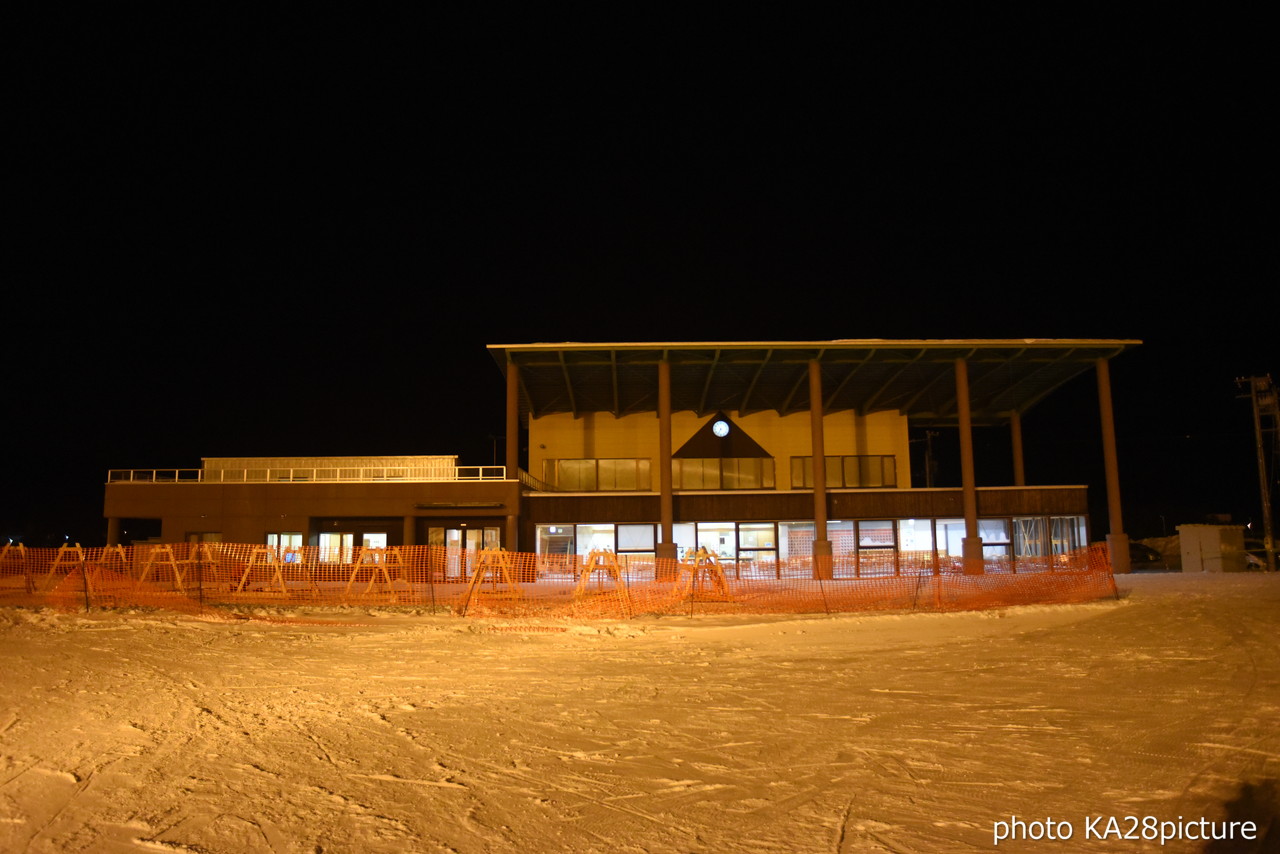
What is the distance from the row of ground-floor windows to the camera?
36.6m

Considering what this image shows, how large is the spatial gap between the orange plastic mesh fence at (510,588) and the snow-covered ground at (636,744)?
5707 mm

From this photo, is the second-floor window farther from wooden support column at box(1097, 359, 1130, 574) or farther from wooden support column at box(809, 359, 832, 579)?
wooden support column at box(1097, 359, 1130, 574)

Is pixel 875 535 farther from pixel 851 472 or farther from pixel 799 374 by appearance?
pixel 799 374

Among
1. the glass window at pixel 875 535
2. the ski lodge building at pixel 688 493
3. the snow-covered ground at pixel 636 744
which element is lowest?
the snow-covered ground at pixel 636 744

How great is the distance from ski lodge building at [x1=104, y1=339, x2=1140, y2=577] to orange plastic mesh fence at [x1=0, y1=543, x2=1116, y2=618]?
7.63m

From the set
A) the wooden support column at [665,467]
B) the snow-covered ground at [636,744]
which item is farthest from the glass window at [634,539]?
the snow-covered ground at [636,744]

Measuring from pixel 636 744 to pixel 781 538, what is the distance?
30922 millimetres

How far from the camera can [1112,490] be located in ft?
113

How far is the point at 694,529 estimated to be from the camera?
3694 centimetres

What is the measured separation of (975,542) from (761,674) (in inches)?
1081

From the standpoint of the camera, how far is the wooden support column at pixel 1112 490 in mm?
33625

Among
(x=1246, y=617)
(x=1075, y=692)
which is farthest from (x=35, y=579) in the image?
(x=1246, y=617)

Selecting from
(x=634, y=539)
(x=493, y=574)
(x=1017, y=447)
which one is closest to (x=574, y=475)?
(x=634, y=539)

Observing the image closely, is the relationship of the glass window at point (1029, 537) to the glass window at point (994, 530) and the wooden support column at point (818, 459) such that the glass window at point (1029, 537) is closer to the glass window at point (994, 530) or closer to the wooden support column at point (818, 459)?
the glass window at point (994, 530)
